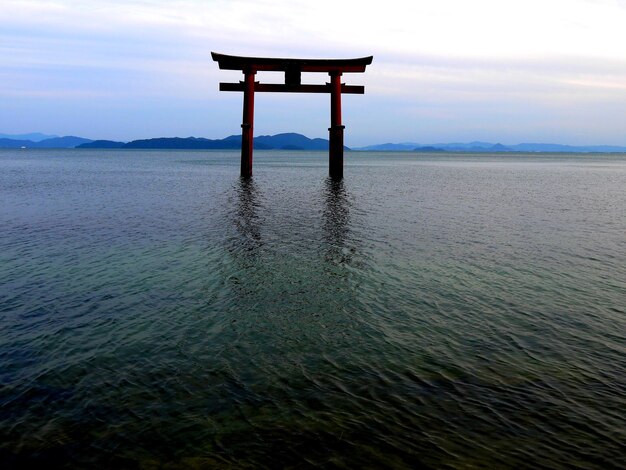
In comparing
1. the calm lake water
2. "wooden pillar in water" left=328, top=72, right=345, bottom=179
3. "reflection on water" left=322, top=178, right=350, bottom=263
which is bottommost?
the calm lake water

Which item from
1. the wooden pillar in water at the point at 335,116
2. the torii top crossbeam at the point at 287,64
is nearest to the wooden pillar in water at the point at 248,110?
the torii top crossbeam at the point at 287,64

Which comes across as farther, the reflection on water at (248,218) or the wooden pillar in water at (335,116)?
the wooden pillar in water at (335,116)

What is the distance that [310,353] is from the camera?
7305 millimetres

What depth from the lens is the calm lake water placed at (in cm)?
498

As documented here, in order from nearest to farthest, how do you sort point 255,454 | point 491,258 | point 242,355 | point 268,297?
point 255,454
point 242,355
point 268,297
point 491,258

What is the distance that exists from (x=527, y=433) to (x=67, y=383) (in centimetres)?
565

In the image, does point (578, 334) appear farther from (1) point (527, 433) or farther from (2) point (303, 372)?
(2) point (303, 372)

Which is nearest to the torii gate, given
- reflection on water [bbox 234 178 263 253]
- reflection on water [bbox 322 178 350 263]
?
reflection on water [bbox 234 178 263 253]

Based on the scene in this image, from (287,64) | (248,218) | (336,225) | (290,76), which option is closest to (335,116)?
(290,76)

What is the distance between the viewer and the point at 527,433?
518 cm

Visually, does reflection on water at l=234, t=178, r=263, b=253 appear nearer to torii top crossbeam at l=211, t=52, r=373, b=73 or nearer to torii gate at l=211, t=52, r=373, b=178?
torii gate at l=211, t=52, r=373, b=178

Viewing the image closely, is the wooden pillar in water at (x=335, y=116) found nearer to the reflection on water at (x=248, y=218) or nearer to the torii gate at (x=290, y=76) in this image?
the torii gate at (x=290, y=76)

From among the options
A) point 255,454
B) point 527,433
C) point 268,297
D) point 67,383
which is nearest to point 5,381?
point 67,383

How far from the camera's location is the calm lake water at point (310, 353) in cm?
498
